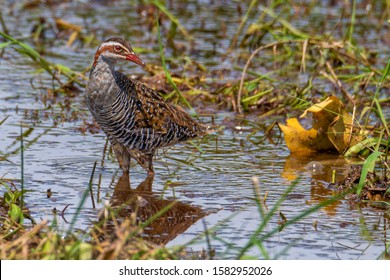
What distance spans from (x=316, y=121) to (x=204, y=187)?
1598mm

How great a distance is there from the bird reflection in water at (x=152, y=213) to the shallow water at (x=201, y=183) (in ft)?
0.04

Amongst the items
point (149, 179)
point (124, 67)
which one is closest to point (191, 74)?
point (124, 67)

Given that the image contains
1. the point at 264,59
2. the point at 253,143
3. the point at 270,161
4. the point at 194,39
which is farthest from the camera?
the point at 194,39

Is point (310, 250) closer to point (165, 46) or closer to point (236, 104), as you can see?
point (236, 104)

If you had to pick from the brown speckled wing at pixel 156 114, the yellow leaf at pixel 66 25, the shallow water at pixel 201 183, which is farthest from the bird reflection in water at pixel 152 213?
the yellow leaf at pixel 66 25

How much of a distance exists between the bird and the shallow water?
235 millimetres

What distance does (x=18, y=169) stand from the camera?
843 centimetres

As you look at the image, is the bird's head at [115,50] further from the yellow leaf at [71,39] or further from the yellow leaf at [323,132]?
the yellow leaf at [71,39]

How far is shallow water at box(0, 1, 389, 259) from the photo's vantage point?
264 inches

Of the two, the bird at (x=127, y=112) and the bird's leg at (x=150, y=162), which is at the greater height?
the bird at (x=127, y=112)

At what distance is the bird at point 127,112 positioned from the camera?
834cm

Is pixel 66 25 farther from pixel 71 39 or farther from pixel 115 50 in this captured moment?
pixel 115 50

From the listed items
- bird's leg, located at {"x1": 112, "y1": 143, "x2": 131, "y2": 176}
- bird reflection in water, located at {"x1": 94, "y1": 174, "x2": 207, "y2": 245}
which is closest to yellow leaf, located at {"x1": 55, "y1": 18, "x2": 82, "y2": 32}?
bird's leg, located at {"x1": 112, "y1": 143, "x2": 131, "y2": 176}

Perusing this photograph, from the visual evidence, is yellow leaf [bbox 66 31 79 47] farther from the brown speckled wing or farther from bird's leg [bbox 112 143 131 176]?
bird's leg [bbox 112 143 131 176]
